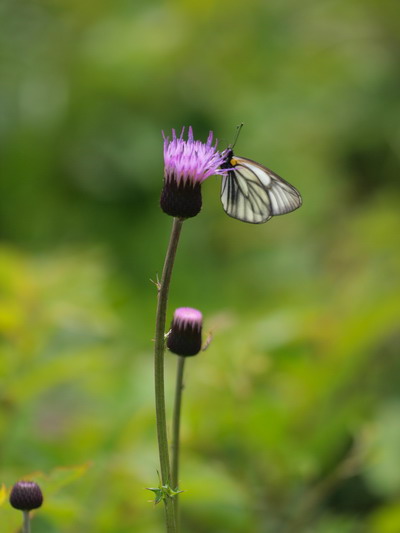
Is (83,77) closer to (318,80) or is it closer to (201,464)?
(318,80)

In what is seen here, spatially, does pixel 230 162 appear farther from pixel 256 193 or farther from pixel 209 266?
pixel 209 266

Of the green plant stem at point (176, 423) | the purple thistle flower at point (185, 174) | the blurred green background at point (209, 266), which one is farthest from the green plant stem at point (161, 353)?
the blurred green background at point (209, 266)

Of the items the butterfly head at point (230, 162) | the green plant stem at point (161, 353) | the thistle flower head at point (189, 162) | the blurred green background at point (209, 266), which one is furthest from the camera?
the blurred green background at point (209, 266)

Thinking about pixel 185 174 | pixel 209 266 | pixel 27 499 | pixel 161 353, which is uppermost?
pixel 209 266

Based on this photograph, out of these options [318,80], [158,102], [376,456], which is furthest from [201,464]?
[318,80]

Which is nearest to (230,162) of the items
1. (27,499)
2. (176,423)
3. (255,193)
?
(255,193)

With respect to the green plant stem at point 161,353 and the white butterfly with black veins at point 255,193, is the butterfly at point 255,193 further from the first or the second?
the green plant stem at point 161,353

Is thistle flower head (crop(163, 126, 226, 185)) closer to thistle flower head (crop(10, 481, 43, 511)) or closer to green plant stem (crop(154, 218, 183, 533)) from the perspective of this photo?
green plant stem (crop(154, 218, 183, 533))
